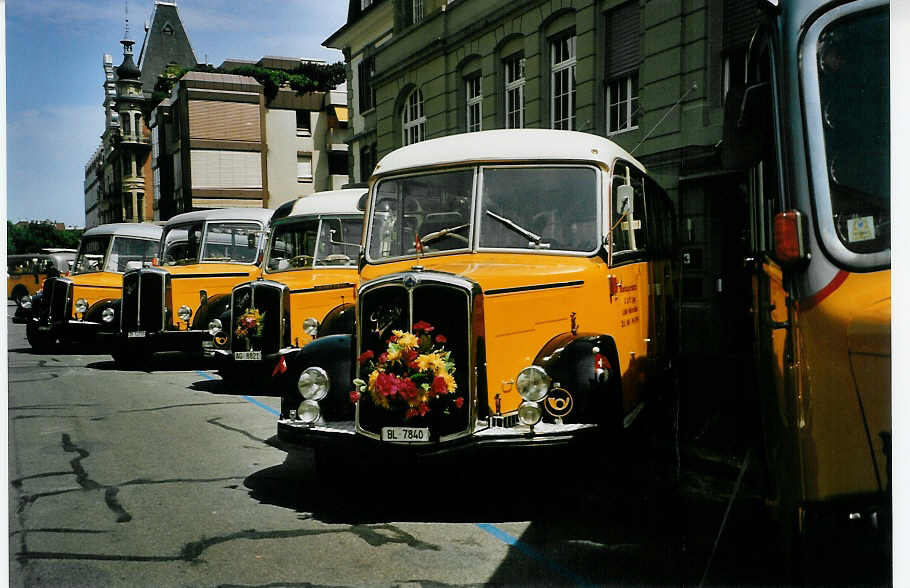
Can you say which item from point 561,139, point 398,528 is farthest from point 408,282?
point 561,139

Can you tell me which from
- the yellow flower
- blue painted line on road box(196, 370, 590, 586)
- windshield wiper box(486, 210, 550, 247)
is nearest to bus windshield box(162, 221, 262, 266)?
windshield wiper box(486, 210, 550, 247)

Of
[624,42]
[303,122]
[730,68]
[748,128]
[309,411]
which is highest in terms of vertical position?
[624,42]

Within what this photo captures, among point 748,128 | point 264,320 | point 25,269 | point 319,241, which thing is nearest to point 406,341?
point 748,128

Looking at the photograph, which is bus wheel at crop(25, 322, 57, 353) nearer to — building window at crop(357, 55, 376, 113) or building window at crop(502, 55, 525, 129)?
building window at crop(357, 55, 376, 113)

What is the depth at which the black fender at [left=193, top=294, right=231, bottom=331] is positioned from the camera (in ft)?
37.6

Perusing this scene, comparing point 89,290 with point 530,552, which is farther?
point 89,290

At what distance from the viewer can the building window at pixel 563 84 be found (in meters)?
11.6

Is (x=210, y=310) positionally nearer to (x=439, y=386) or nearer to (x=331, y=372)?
→ (x=331, y=372)

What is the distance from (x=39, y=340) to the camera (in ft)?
49.0

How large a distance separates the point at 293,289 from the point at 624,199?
5351 millimetres

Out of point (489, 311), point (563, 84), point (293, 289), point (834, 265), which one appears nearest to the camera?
point (834, 265)

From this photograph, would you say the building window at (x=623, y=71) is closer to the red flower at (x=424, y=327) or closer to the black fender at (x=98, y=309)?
the red flower at (x=424, y=327)

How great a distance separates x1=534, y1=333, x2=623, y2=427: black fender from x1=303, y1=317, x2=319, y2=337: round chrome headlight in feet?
15.9

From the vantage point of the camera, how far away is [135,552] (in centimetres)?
445
